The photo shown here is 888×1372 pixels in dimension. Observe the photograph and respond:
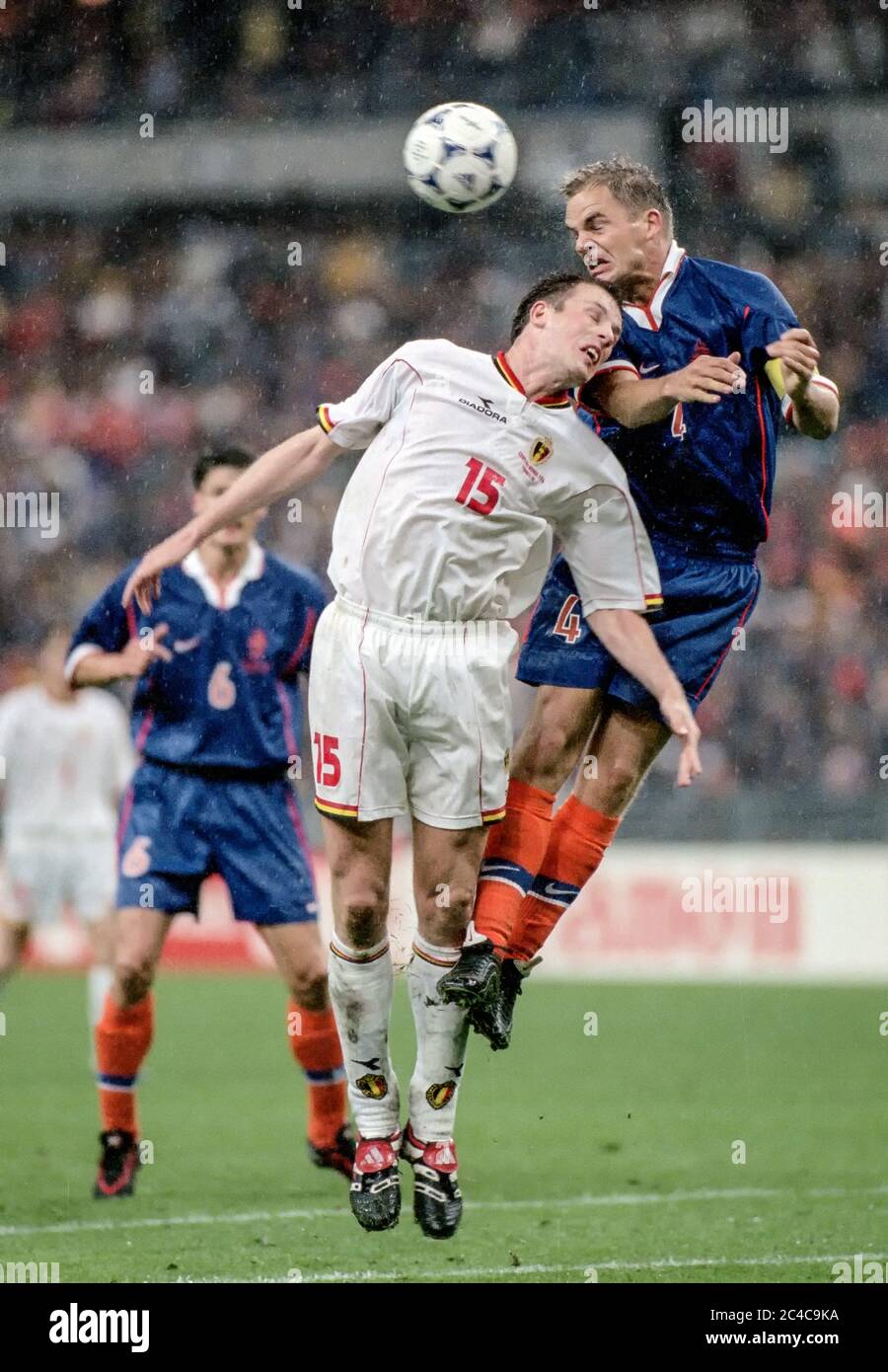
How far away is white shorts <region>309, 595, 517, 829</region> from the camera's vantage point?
5.34 metres

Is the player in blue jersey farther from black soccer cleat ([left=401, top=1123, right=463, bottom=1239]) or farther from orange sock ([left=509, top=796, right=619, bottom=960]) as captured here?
black soccer cleat ([left=401, top=1123, right=463, bottom=1239])

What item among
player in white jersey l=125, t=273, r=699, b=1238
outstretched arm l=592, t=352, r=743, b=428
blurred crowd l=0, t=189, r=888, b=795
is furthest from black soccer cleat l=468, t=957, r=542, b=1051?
blurred crowd l=0, t=189, r=888, b=795

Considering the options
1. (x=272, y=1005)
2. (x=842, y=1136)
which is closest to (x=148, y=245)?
(x=272, y=1005)

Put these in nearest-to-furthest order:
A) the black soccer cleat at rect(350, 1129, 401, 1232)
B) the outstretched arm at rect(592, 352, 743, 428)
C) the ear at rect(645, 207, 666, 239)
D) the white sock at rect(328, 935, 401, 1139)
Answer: the outstretched arm at rect(592, 352, 743, 428)
the black soccer cleat at rect(350, 1129, 401, 1232)
the white sock at rect(328, 935, 401, 1139)
the ear at rect(645, 207, 666, 239)

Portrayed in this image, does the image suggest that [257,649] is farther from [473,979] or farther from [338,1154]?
[473,979]

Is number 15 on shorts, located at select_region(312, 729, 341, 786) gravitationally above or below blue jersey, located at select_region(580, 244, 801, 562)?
below

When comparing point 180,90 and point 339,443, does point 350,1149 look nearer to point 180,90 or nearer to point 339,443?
point 339,443

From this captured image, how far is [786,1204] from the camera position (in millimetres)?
7410

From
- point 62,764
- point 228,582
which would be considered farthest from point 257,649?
point 62,764

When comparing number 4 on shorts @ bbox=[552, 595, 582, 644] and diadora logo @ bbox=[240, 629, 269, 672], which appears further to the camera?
diadora logo @ bbox=[240, 629, 269, 672]

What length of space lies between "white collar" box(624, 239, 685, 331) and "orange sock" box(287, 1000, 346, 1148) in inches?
131

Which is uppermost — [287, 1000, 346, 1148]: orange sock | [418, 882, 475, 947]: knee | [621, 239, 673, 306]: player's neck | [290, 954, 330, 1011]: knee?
A: [621, 239, 673, 306]: player's neck

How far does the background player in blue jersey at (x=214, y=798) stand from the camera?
756 centimetres

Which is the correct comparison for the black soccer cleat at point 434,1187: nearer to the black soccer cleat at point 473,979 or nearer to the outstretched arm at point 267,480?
the black soccer cleat at point 473,979
